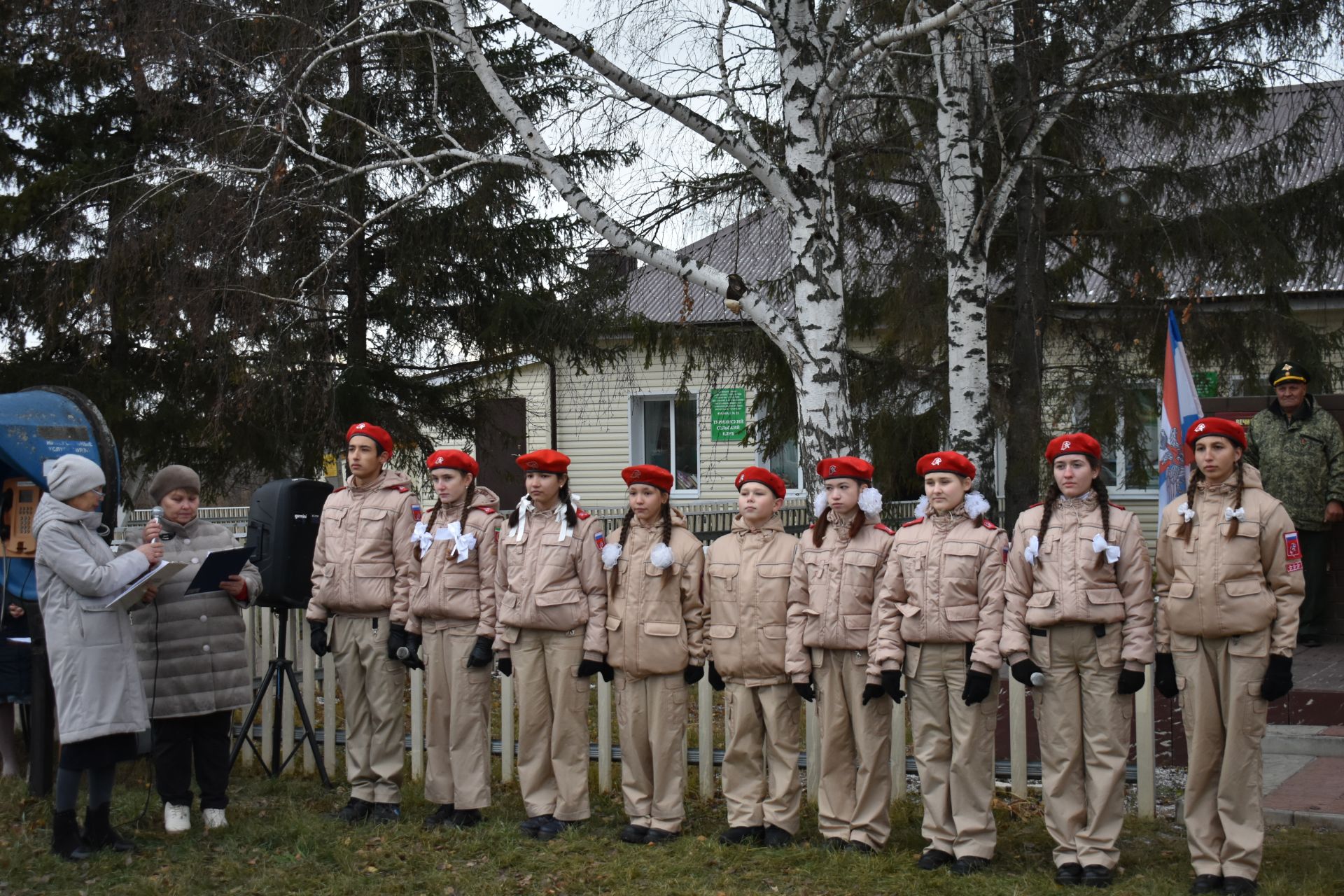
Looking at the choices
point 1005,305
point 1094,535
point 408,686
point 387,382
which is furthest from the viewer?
point 387,382

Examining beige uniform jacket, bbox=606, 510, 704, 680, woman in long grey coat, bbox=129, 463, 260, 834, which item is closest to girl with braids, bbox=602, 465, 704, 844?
beige uniform jacket, bbox=606, 510, 704, 680

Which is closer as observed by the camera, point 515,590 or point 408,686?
point 515,590

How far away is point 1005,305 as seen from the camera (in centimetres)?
1133

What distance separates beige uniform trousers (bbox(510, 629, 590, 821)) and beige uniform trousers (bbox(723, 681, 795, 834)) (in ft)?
2.50

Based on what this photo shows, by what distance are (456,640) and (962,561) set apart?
266cm

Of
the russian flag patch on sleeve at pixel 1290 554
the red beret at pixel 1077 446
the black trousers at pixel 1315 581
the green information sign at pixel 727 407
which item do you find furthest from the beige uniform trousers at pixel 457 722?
the black trousers at pixel 1315 581

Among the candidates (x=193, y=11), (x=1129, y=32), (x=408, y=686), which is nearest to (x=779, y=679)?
(x=408, y=686)

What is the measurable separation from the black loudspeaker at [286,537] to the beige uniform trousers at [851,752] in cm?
319

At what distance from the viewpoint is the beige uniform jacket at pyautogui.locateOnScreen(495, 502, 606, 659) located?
6238 millimetres

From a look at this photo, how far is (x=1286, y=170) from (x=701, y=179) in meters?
4.95

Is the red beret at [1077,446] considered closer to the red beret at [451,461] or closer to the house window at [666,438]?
the red beret at [451,461]

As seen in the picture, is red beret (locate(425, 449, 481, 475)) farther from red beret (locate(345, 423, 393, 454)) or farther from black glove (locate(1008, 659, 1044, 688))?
black glove (locate(1008, 659, 1044, 688))

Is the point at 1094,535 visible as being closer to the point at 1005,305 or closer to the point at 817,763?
the point at 817,763

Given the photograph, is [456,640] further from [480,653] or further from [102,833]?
[102,833]
